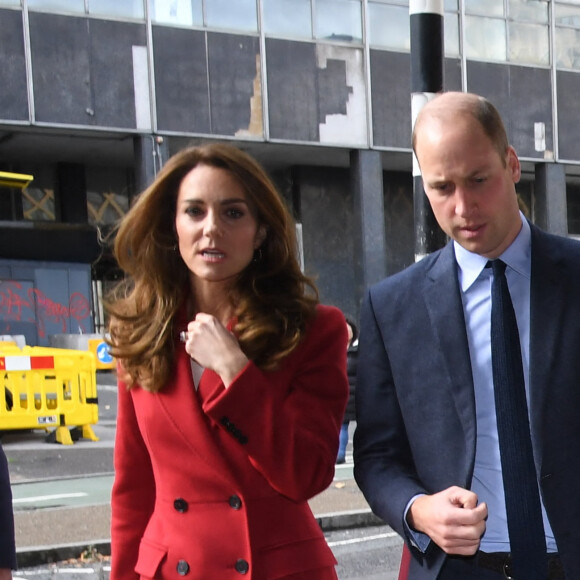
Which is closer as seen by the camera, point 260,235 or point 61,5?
point 260,235

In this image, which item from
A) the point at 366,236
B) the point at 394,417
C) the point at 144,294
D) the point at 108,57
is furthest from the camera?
the point at 366,236

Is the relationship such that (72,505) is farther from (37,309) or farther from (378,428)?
(37,309)

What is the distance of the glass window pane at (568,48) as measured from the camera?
27.8 metres

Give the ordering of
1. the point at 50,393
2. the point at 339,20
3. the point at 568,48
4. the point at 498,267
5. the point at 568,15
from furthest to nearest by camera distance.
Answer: the point at 568,48, the point at 568,15, the point at 339,20, the point at 50,393, the point at 498,267

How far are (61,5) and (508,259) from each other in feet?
67.8

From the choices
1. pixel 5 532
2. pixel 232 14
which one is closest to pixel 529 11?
pixel 232 14

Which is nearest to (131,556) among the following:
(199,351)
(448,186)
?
(199,351)

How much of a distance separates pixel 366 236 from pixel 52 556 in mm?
18736

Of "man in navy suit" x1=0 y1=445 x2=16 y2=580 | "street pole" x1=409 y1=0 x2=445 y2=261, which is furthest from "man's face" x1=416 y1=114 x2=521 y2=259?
"street pole" x1=409 y1=0 x2=445 y2=261

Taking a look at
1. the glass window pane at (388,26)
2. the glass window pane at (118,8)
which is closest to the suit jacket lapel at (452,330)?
the glass window pane at (118,8)

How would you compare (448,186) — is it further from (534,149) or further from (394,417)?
(534,149)

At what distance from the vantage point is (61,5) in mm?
21328

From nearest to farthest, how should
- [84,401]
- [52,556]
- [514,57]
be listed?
[52,556]
[84,401]
[514,57]

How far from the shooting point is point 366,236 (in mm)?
25062
